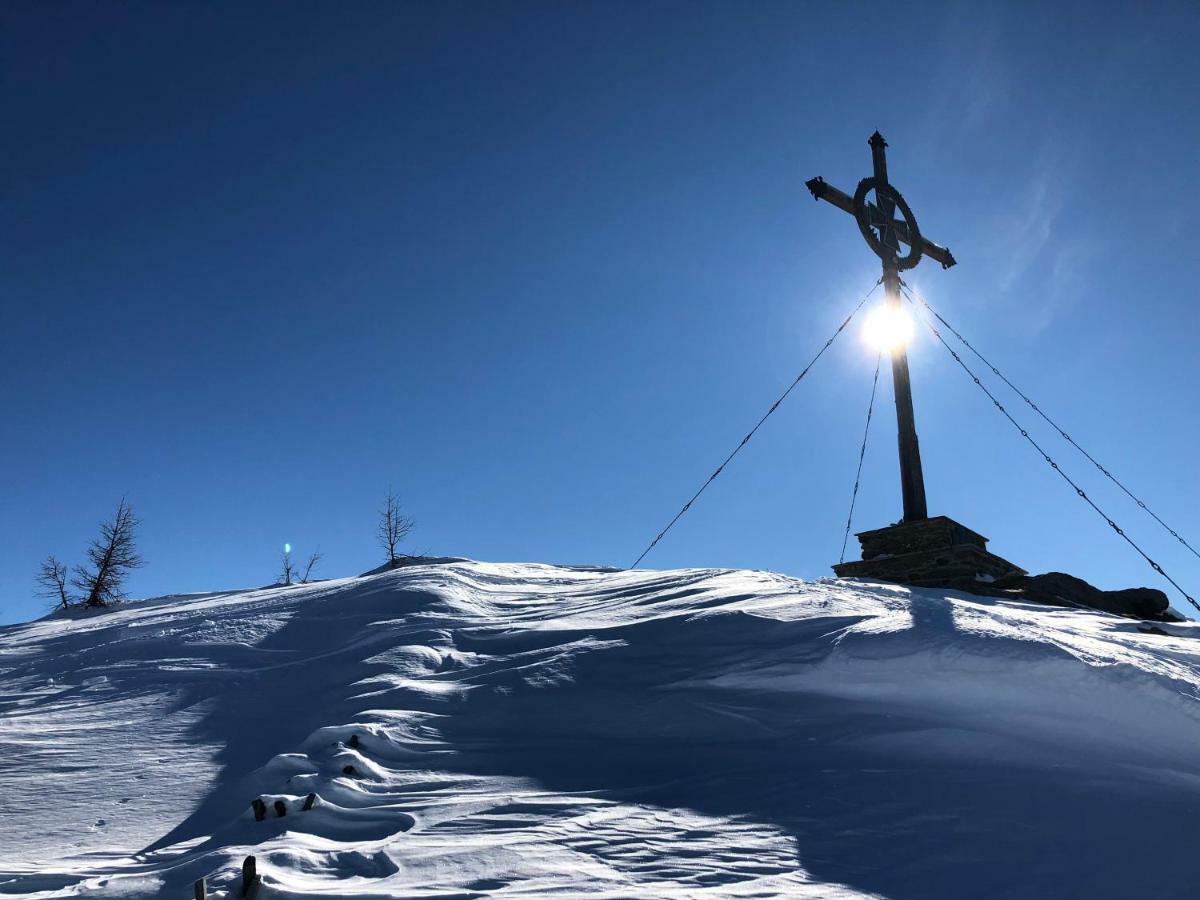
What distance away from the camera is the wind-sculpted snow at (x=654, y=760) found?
315 cm

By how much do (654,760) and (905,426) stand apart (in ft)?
28.6

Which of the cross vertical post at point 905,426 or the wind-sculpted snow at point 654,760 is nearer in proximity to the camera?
the wind-sculpted snow at point 654,760

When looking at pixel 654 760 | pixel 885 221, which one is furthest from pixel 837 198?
pixel 654 760

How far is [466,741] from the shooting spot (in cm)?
502

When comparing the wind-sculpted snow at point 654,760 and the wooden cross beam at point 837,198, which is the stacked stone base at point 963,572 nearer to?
the wind-sculpted snow at point 654,760

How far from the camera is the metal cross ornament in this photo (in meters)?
11.3

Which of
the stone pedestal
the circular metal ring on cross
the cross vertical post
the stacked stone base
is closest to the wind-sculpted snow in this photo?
the stacked stone base

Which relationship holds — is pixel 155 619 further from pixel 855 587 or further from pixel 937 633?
pixel 937 633

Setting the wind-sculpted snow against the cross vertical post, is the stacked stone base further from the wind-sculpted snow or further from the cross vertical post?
the wind-sculpted snow

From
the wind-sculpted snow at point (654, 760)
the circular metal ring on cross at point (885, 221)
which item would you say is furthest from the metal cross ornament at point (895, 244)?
the wind-sculpted snow at point (654, 760)

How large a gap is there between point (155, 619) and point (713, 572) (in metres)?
7.98

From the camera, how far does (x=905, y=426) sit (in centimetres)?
1156

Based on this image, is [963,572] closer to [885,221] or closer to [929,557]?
[929,557]

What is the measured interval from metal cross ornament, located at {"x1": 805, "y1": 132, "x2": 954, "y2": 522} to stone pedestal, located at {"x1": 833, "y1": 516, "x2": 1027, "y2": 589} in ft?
1.47
